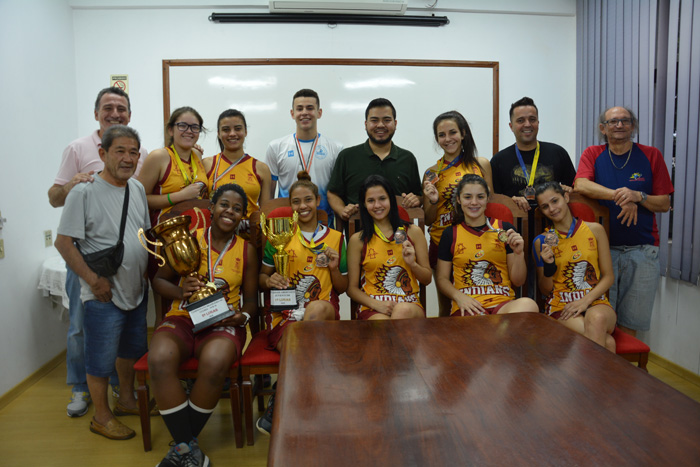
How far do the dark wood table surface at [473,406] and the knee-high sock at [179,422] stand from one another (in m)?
0.82

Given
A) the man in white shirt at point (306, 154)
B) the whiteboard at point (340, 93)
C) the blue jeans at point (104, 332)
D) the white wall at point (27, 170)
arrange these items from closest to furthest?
the blue jeans at point (104, 332) → the white wall at point (27, 170) → the man in white shirt at point (306, 154) → the whiteboard at point (340, 93)

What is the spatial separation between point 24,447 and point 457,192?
2638mm

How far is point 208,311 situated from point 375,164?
1400 mm

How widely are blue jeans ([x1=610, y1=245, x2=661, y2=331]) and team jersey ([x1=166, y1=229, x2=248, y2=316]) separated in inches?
89.2

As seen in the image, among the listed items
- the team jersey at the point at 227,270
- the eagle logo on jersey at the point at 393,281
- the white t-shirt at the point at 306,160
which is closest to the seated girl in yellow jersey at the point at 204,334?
the team jersey at the point at 227,270

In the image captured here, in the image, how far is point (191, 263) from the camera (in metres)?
2.22

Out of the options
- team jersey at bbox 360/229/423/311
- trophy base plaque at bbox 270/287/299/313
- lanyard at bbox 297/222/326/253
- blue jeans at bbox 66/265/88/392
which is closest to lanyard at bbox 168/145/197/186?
lanyard at bbox 297/222/326/253

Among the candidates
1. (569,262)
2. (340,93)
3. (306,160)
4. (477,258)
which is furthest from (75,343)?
(340,93)

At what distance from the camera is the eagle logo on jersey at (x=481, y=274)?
252 cm

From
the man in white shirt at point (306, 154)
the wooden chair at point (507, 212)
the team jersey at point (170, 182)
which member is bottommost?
the wooden chair at point (507, 212)

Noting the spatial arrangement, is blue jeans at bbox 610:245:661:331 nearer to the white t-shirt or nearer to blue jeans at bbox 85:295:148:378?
the white t-shirt

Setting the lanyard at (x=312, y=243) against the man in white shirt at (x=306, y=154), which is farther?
the man in white shirt at (x=306, y=154)

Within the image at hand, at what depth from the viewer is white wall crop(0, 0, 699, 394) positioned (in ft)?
11.7

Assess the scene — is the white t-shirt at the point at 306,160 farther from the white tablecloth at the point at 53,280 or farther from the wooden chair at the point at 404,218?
the white tablecloth at the point at 53,280
